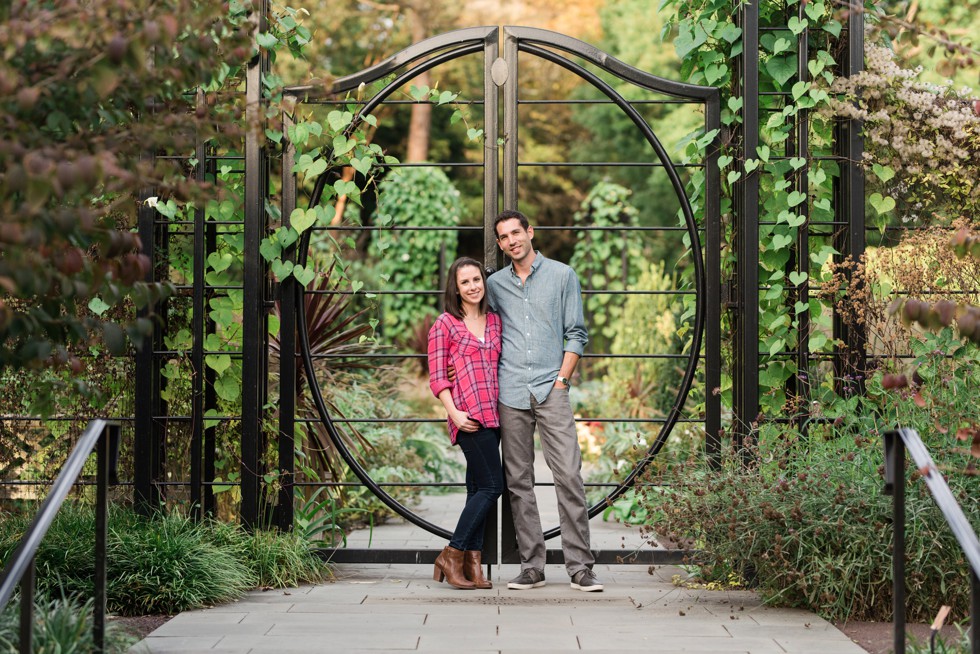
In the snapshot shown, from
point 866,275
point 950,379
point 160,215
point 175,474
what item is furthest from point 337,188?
point 950,379

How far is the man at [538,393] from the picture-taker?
15.9 ft

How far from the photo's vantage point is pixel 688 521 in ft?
14.9

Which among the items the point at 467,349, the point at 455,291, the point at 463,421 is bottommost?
the point at 463,421

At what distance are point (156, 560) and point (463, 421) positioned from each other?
1.40 metres

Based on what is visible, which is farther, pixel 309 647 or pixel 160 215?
pixel 160 215

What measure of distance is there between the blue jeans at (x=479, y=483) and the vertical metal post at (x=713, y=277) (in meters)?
1.05

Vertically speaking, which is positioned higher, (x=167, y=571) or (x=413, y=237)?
(x=413, y=237)

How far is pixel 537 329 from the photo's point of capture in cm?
488

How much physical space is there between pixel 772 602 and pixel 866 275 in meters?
1.50

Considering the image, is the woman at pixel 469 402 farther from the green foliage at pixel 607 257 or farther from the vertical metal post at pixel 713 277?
the green foliage at pixel 607 257

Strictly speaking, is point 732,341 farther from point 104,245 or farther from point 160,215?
point 104,245

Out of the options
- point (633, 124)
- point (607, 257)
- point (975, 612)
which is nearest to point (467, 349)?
point (975, 612)

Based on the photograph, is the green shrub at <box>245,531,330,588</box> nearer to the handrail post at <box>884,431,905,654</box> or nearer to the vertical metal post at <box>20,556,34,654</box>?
the vertical metal post at <box>20,556,34,654</box>

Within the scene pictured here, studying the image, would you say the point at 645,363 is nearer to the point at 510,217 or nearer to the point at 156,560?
the point at 510,217
